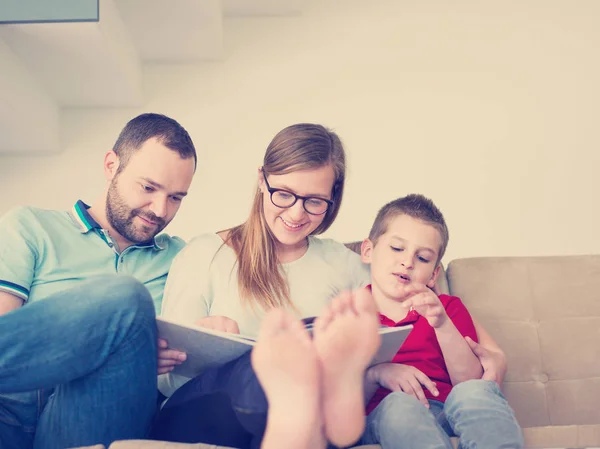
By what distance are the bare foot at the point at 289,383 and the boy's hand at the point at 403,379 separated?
0.36m

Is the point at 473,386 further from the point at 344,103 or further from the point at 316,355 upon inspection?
the point at 344,103

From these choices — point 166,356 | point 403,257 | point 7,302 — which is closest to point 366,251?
point 403,257

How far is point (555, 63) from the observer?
90.8 inches

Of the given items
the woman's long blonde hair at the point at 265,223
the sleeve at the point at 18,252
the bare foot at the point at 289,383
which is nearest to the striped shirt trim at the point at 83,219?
the sleeve at the point at 18,252

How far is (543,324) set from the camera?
1677 millimetres

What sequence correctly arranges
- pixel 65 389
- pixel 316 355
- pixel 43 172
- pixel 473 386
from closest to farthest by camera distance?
pixel 316 355, pixel 65 389, pixel 473 386, pixel 43 172

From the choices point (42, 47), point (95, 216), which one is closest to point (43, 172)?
point (42, 47)

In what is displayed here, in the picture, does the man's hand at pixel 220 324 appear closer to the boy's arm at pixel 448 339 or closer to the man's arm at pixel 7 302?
the boy's arm at pixel 448 339

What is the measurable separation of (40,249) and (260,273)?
20.0 inches

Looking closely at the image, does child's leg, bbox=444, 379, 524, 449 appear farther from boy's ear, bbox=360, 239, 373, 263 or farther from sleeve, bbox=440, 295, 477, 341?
boy's ear, bbox=360, 239, 373, 263

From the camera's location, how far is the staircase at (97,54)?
5.53 feet

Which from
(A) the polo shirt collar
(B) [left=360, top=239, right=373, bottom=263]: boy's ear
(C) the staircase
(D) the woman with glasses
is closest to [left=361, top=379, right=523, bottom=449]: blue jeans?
(D) the woman with glasses

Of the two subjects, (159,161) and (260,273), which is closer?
(260,273)

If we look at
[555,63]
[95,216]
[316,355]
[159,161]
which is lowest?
[316,355]
